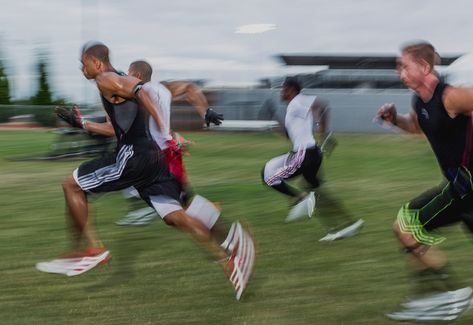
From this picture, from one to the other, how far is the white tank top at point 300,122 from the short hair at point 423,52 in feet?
10.8

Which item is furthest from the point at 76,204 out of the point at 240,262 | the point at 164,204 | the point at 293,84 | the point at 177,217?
the point at 293,84

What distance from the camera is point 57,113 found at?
5797mm

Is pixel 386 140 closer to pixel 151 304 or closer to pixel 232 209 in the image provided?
pixel 232 209

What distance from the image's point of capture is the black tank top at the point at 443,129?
13.9 feet

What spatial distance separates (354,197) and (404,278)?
4777 millimetres

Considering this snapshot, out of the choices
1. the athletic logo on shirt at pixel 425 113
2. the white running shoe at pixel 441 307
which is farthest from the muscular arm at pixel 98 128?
the white running shoe at pixel 441 307

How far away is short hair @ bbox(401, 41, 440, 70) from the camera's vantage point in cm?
436

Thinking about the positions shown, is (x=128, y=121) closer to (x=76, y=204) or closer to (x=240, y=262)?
Answer: (x=76, y=204)

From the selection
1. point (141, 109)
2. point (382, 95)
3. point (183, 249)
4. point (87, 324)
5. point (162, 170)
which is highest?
point (141, 109)

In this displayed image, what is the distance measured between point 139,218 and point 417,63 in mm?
4538

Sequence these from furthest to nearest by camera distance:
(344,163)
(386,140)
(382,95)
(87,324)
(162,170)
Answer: (382,95)
(386,140)
(344,163)
(162,170)
(87,324)

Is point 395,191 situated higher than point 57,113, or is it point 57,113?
point 57,113

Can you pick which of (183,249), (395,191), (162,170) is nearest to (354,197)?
(395,191)

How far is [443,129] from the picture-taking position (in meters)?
4.31
